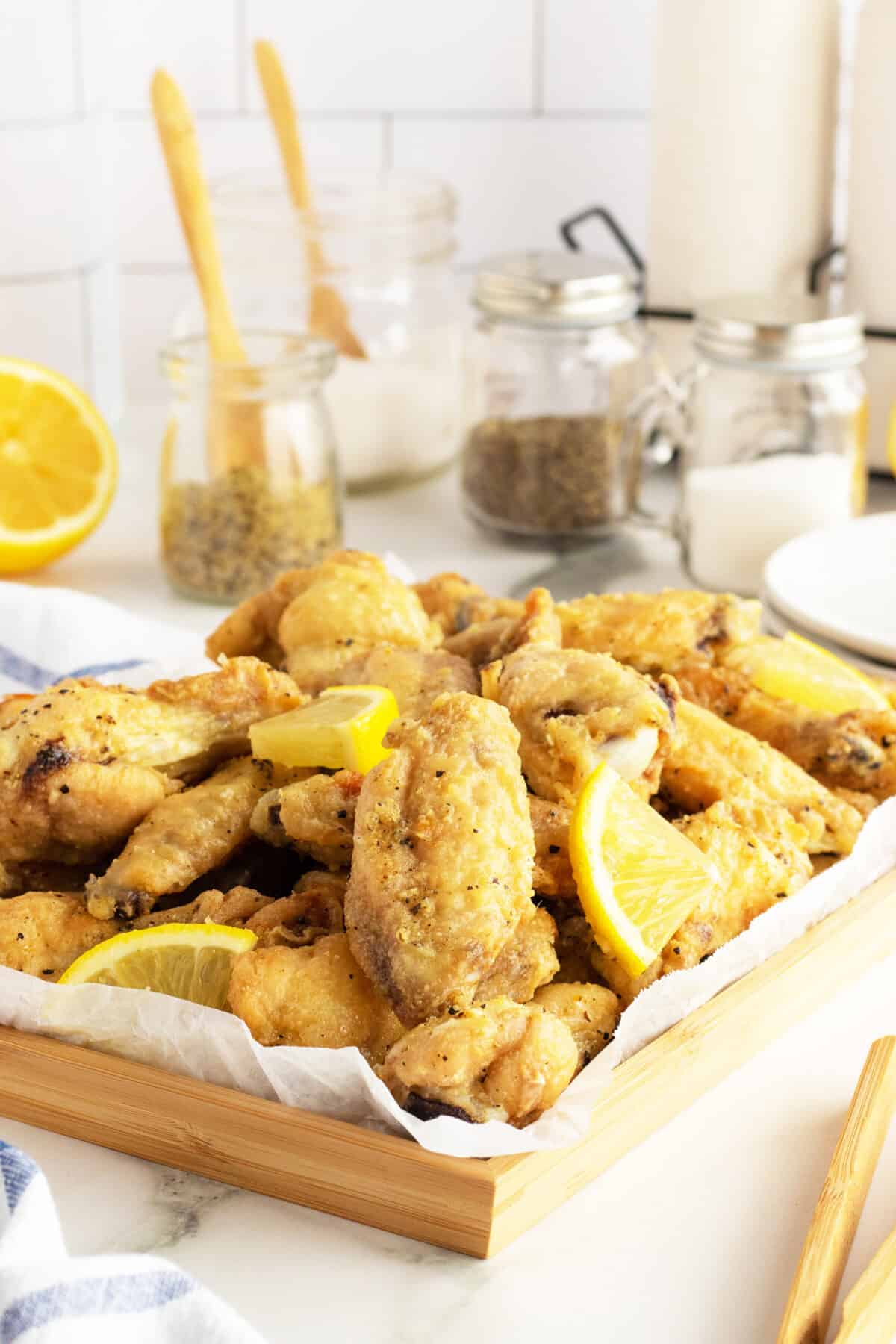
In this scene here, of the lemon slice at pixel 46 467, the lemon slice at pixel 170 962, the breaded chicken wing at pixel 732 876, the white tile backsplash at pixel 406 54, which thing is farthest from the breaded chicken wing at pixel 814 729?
the white tile backsplash at pixel 406 54

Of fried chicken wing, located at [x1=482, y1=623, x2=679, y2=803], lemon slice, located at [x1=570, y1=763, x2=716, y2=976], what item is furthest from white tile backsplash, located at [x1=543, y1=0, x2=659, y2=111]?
lemon slice, located at [x1=570, y1=763, x2=716, y2=976]

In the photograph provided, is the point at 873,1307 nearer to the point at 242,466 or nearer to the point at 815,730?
the point at 815,730

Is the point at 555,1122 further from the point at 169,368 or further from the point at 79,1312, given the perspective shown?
the point at 169,368

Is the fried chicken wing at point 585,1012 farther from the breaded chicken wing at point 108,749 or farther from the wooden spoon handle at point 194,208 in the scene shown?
the wooden spoon handle at point 194,208

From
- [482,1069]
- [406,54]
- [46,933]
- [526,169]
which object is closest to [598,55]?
[526,169]

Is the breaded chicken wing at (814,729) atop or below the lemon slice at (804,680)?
below

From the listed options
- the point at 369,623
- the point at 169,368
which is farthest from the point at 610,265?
the point at 369,623

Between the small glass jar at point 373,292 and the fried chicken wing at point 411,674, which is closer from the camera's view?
the fried chicken wing at point 411,674
